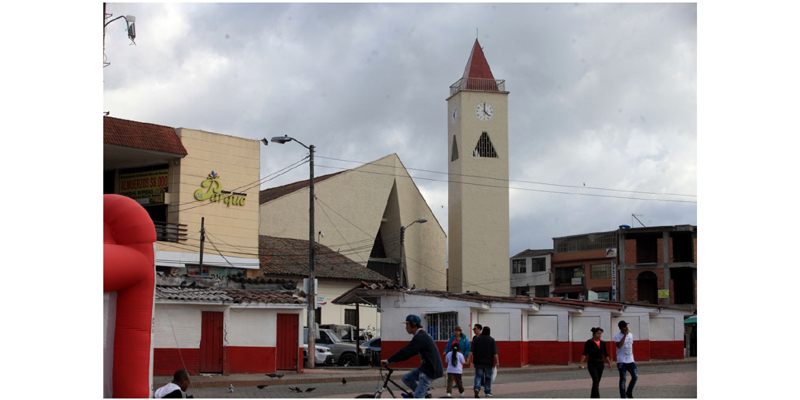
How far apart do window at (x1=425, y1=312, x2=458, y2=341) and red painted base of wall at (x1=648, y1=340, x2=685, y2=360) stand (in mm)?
10713

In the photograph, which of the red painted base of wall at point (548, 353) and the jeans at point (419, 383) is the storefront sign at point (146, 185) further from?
the jeans at point (419, 383)

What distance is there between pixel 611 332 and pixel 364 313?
15.6 metres

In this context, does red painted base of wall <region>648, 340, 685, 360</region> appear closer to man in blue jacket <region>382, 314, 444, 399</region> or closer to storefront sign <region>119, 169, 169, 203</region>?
storefront sign <region>119, 169, 169, 203</region>

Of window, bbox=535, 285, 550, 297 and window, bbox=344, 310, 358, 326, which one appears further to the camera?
window, bbox=535, 285, 550, 297

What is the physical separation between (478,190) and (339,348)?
75.1ft

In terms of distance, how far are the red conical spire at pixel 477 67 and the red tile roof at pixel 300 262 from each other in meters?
15.2

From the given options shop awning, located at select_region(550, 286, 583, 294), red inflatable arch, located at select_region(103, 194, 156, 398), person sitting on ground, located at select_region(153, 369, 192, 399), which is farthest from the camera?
shop awning, located at select_region(550, 286, 583, 294)

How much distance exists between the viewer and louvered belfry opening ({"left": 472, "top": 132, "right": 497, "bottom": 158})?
1996 inches

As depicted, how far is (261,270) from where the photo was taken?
3791 cm

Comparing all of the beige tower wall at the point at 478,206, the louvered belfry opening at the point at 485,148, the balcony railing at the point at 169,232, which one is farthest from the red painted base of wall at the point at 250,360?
the louvered belfry opening at the point at 485,148

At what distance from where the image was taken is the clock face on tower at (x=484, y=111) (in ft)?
168

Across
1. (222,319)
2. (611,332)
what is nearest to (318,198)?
(611,332)

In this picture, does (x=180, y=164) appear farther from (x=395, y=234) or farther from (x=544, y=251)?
(x=544, y=251)

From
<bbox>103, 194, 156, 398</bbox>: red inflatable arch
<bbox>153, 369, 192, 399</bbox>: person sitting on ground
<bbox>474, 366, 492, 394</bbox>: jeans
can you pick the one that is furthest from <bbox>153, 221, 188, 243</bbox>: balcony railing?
<bbox>153, 369, 192, 399</bbox>: person sitting on ground
